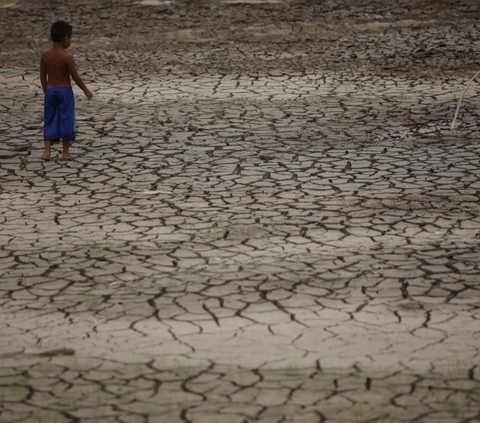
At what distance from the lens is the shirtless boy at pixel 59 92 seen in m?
8.34

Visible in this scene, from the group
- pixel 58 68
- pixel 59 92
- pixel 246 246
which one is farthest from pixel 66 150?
pixel 246 246

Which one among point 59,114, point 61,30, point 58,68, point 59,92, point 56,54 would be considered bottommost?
point 59,114

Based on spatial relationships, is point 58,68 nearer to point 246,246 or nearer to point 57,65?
point 57,65

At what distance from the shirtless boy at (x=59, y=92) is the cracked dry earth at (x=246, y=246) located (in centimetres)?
26

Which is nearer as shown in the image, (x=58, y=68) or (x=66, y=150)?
(x=58, y=68)

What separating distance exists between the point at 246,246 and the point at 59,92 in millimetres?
3033

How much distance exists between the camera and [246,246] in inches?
241

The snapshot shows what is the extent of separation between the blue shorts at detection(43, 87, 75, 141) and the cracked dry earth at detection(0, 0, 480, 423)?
0.25m

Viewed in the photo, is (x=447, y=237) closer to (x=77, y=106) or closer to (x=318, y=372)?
(x=318, y=372)

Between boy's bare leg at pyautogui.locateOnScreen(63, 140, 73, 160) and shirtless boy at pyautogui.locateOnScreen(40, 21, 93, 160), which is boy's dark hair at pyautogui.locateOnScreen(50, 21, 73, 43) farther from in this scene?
boy's bare leg at pyautogui.locateOnScreen(63, 140, 73, 160)

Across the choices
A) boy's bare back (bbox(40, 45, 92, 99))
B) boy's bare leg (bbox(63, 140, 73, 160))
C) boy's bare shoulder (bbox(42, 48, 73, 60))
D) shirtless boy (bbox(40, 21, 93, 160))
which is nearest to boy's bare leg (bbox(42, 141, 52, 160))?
shirtless boy (bbox(40, 21, 93, 160))

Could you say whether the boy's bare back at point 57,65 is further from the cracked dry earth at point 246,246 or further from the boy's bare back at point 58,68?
the cracked dry earth at point 246,246

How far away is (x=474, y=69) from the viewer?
1222 cm

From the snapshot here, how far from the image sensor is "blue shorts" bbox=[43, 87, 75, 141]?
8.40m
